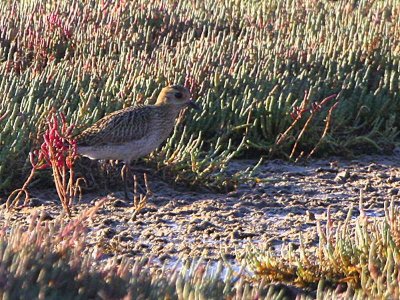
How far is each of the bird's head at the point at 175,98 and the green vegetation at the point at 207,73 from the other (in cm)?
25

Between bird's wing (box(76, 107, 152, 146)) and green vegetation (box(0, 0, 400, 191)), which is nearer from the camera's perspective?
bird's wing (box(76, 107, 152, 146))

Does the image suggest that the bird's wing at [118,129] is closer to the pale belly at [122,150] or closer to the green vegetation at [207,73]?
the pale belly at [122,150]

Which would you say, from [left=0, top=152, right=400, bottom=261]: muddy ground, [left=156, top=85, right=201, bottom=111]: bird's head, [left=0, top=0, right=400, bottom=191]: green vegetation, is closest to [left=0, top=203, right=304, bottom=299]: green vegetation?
[left=0, top=152, right=400, bottom=261]: muddy ground

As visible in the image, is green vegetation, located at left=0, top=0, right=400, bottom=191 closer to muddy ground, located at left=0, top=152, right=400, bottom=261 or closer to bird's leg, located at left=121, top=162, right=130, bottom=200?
muddy ground, located at left=0, top=152, right=400, bottom=261

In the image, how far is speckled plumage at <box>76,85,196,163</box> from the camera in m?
7.01

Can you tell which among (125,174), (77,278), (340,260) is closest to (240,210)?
(125,174)

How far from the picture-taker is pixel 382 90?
362 inches

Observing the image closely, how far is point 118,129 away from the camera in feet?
23.3

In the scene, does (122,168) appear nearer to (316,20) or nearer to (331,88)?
(331,88)

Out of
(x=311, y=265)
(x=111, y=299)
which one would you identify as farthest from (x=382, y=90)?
(x=111, y=299)

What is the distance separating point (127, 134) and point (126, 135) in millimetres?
10

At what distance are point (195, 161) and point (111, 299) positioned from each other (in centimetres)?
336

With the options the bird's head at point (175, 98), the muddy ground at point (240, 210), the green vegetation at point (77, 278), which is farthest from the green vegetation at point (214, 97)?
the bird's head at point (175, 98)

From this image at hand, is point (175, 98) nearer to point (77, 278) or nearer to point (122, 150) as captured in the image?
point (122, 150)
